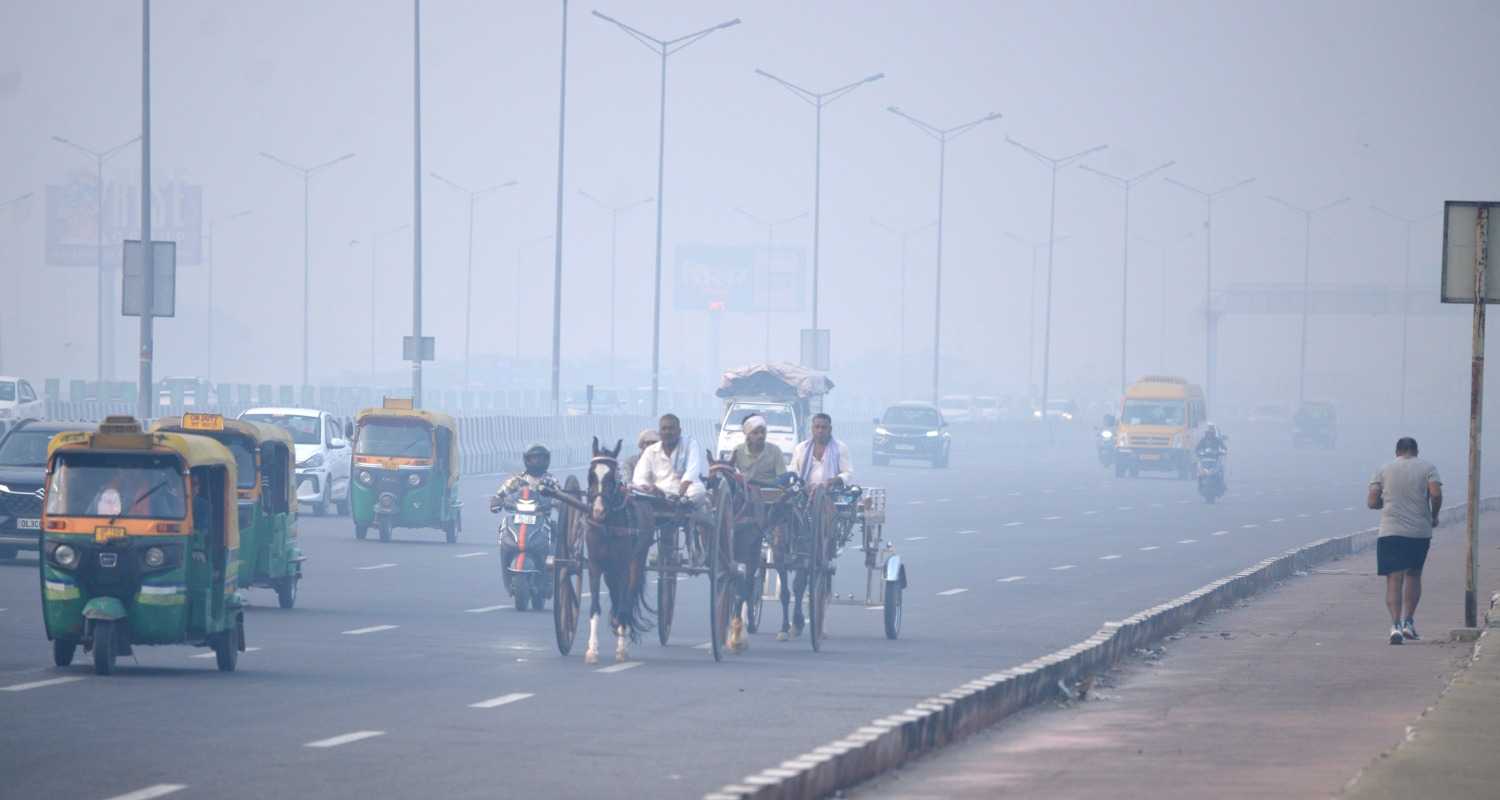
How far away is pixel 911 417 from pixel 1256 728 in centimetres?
5431

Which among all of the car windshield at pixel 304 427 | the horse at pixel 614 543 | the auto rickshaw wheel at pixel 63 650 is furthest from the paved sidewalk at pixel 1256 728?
the car windshield at pixel 304 427

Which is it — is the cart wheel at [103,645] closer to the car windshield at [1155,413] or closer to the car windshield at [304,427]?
the car windshield at [304,427]

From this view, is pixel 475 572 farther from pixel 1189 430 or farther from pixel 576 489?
pixel 1189 430

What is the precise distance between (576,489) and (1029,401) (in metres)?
118

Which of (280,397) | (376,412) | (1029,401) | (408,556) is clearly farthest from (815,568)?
(1029,401)

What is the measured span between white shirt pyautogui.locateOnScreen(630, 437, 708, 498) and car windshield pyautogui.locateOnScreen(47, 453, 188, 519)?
3681mm

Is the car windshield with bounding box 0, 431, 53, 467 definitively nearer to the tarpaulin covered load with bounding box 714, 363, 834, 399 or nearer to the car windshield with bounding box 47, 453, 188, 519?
the car windshield with bounding box 47, 453, 188, 519

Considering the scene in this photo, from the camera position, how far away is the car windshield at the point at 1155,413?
66375 millimetres

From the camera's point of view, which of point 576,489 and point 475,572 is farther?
point 475,572

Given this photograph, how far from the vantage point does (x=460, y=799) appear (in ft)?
35.1

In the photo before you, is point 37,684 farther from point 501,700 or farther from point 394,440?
point 394,440

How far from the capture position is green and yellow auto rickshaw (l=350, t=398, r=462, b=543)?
31.1 metres

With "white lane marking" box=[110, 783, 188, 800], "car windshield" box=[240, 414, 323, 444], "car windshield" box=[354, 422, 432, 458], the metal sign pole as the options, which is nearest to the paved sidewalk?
the metal sign pole

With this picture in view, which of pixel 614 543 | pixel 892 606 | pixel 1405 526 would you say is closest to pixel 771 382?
pixel 892 606
